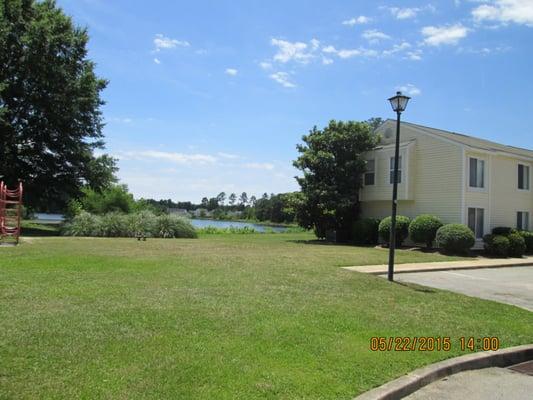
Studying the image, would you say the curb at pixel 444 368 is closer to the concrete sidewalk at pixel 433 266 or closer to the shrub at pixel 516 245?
the concrete sidewalk at pixel 433 266

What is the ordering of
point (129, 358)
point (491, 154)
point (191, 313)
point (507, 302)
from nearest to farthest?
point (129, 358)
point (191, 313)
point (507, 302)
point (491, 154)

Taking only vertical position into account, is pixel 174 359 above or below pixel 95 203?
below

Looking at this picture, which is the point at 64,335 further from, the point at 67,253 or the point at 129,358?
the point at 67,253

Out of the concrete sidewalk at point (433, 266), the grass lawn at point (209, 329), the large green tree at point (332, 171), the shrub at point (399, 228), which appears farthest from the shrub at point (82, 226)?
the concrete sidewalk at point (433, 266)

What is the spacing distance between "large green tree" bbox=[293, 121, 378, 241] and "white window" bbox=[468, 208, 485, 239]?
19.9ft

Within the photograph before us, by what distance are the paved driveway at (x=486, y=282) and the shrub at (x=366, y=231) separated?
9.61 meters

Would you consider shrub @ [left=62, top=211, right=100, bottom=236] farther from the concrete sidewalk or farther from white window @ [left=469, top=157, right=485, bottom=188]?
white window @ [left=469, top=157, right=485, bottom=188]

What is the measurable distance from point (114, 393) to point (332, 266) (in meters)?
9.55

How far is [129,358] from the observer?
4590 mm

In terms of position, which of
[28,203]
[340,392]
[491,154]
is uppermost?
[491,154]

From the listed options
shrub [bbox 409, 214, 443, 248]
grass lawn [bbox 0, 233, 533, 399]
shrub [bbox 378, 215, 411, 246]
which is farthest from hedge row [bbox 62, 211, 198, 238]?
grass lawn [bbox 0, 233, 533, 399]

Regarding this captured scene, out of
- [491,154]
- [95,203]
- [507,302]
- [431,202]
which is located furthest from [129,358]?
[95,203]

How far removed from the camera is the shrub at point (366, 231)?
25.1 metres

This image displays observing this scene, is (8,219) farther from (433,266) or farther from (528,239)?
(528,239)
